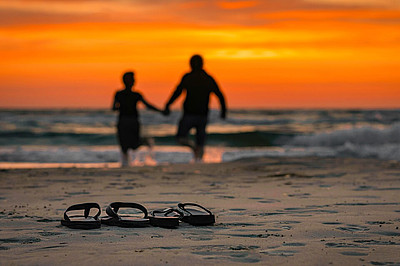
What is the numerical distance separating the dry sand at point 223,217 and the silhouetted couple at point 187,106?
4.74 feet

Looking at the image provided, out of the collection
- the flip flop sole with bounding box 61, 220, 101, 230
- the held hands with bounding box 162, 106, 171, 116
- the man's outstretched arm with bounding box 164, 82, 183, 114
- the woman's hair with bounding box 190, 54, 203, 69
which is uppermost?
the woman's hair with bounding box 190, 54, 203, 69

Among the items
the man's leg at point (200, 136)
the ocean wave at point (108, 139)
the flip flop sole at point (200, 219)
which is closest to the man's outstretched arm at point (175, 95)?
the man's leg at point (200, 136)

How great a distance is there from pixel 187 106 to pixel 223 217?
5736 millimetres

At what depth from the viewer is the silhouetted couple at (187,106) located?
1066 cm

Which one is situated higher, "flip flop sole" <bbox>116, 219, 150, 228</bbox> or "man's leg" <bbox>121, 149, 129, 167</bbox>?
"man's leg" <bbox>121, 149, 129, 167</bbox>

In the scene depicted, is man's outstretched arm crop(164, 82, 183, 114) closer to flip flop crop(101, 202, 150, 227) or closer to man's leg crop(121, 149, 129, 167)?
man's leg crop(121, 149, 129, 167)

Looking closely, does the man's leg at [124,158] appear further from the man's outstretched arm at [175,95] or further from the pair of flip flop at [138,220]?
the pair of flip flop at [138,220]

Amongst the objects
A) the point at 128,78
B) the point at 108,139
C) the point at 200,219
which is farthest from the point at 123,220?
the point at 108,139

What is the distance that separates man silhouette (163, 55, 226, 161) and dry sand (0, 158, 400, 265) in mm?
1408

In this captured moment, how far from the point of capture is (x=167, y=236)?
4.27 m

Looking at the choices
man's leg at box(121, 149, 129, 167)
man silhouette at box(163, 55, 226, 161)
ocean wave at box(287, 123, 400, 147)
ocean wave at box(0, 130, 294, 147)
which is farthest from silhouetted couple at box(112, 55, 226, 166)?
ocean wave at box(0, 130, 294, 147)

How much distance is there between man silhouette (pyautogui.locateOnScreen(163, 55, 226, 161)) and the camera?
34.9ft

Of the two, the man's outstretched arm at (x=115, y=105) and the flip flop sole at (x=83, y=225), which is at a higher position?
Result: the man's outstretched arm at (x=115, y=105)

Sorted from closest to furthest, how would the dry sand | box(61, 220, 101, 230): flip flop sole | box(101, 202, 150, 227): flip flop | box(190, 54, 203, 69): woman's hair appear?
the dry sand, box(61, 220, 101, 230): flip flop sole, box(101, 202, 150, 227): flip flop, box(190, 54, 203, 69): woman's hair
